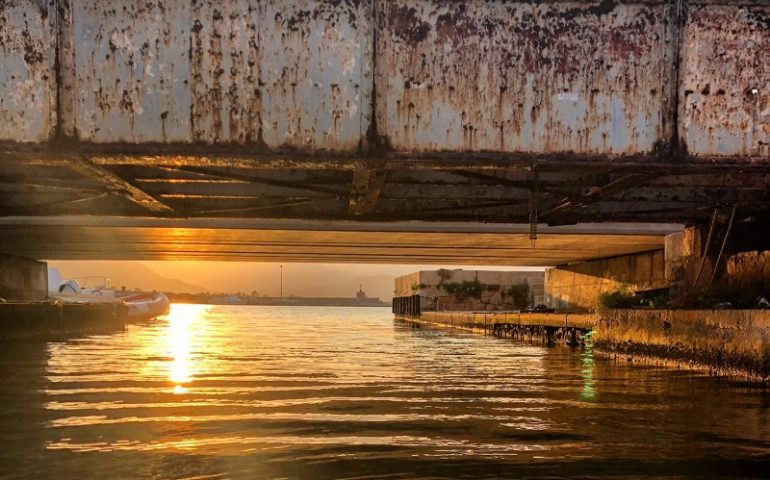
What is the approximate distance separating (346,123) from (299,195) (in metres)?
3.61

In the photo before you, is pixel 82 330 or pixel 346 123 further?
pixel 82 330

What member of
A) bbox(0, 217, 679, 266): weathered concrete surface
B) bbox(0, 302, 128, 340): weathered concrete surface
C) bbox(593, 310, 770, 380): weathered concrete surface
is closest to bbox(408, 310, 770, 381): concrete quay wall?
bbox(593, 310, 770, 380): weathered concrete surface

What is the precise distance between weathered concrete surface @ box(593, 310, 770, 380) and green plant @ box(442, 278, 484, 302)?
33.9m

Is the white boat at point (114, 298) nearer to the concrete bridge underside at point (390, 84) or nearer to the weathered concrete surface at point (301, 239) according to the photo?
the weathered concrete surface at point (301, 239)

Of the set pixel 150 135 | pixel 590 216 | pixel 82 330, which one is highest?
pixel 150 135

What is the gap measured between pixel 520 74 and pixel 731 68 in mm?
2354

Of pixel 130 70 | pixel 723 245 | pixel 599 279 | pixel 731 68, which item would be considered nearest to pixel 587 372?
pixel 723 245

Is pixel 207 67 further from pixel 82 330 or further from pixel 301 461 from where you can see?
pixel 82 330

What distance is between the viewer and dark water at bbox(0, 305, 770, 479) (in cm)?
613

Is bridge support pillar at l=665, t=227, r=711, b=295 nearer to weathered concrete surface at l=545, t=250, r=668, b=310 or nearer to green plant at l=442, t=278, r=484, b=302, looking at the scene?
weathered concrete surface at l=545, t=250, r=668, b=310

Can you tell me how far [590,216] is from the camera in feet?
41.1

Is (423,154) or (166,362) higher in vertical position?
(423,154)

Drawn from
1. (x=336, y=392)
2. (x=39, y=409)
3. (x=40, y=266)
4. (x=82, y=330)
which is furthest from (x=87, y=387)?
(x=40, y=266)

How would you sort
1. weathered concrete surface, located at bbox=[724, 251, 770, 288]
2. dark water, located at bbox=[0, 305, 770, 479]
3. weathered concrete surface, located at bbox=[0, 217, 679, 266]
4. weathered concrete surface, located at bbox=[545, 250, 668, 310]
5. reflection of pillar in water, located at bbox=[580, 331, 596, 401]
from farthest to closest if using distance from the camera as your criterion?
weathered concrete surface, located at bbox=[545, 250, 668, 310] < weathered concrete surface, located at bbox=[0, 217, 679, 266] < weathered concrete surface, located at bbox=[724, 251, 770, 288] < reflection of pillar in water, located at bbox=[580, 331, 596, 401] < dark water, located at bbox=[0, 305, 770, 479]
